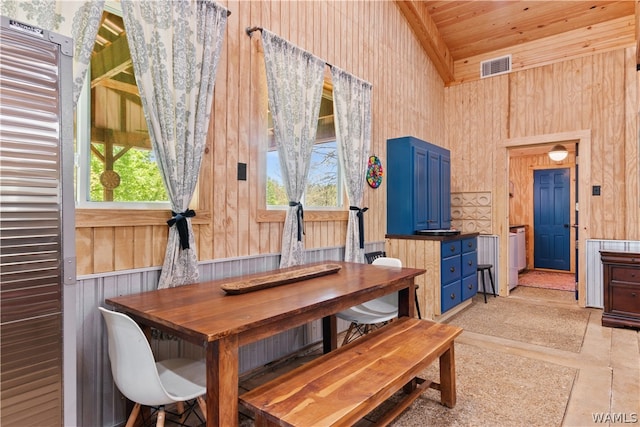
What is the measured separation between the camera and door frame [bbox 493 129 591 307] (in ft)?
14.6

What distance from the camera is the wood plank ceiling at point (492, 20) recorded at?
4281 millimetres

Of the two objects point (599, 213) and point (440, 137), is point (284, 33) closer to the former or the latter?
point (440, 137)

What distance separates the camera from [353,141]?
3.54m

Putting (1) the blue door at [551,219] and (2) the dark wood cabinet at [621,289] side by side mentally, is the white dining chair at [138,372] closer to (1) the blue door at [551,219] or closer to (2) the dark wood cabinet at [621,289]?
(2) the dark wood cabinet at [621,289]

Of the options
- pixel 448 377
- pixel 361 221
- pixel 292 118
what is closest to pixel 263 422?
pixel 448 377

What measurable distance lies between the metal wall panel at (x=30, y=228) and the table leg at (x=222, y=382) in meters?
0.49

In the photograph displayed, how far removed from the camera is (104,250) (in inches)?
72.9

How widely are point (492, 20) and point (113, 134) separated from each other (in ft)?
16.0

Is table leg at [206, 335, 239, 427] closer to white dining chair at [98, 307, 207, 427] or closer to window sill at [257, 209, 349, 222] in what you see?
white dining chair at [98, 307, 207, 427]

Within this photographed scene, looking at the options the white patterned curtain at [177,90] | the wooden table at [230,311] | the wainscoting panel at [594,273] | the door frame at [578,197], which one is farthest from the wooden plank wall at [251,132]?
the wainscoting panel at [594,273]

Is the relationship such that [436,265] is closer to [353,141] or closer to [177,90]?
[353,141]

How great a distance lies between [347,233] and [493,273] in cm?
296

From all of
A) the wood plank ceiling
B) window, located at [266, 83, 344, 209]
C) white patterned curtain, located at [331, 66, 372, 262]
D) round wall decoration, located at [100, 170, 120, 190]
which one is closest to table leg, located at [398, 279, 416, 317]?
white patterned curtain, located at [331, 66, 372, 262]

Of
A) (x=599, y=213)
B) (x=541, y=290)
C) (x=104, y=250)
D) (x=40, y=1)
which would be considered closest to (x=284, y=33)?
(x=40, y=1)
